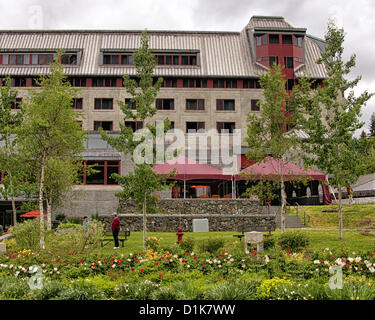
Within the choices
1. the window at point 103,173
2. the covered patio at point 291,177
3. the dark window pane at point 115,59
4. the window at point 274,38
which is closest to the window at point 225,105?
the window at point 274,38

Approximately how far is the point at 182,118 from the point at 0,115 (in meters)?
21.9

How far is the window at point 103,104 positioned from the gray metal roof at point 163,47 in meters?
2.86

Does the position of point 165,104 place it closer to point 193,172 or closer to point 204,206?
point 193,172

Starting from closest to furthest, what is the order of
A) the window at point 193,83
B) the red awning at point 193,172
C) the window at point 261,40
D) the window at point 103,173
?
1. the red awning at point 193,172
2. the window at point 103,173
3. the window at point 193,83
4. the window at point 261,40

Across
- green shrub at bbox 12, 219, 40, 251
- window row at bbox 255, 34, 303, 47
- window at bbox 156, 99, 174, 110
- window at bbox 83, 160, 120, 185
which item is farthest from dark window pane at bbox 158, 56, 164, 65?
green shrub at bbox 12, 219, 40, 251

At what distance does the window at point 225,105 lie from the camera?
160ft

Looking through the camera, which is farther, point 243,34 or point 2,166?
point 243,34

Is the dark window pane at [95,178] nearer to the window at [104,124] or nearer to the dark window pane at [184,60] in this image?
the window at [104,124]

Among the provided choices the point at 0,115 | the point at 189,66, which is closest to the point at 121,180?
the point at 0,115

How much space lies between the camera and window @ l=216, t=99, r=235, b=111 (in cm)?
4881

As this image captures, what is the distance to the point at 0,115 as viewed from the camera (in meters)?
30.3

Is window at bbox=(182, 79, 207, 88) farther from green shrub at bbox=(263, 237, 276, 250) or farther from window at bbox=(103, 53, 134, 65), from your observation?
green shrub at bbox=(263, 237, 276, 250)
